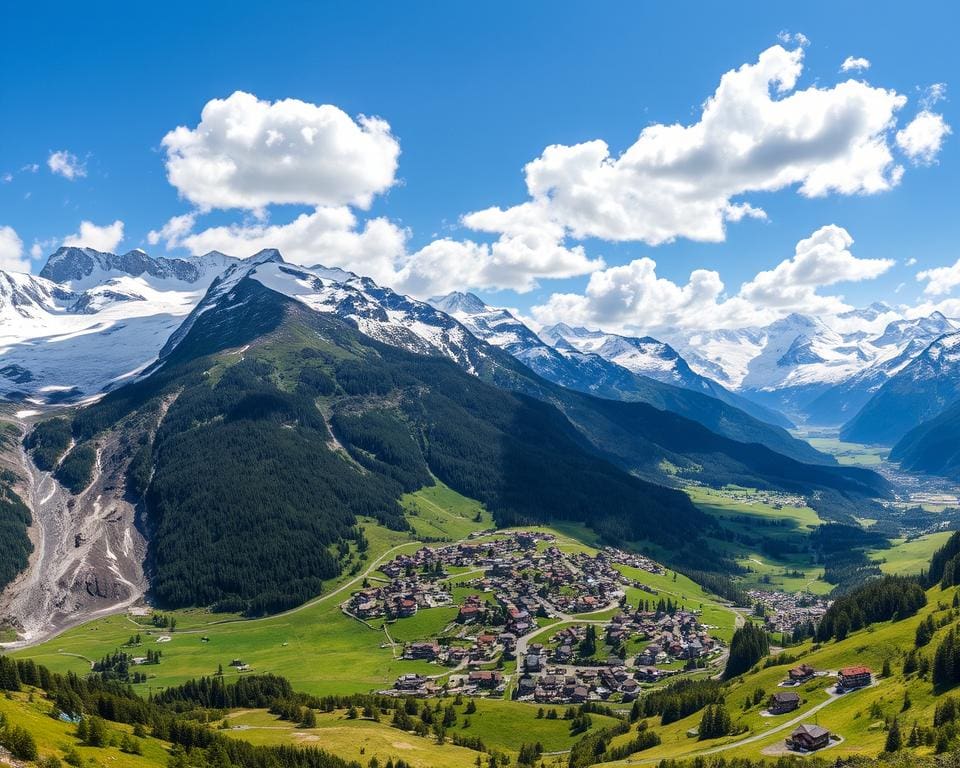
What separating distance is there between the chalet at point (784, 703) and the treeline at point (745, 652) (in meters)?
50.8

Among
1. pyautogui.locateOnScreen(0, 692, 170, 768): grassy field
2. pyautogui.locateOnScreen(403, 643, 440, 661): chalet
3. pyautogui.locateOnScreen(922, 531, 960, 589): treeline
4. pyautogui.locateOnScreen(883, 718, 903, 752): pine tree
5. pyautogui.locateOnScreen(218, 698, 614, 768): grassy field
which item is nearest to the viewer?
pyautogui.locateOnScreen(0, 692, 170, 768): grassy field

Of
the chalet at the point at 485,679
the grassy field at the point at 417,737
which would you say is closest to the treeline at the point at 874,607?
the grassy field at the point at 417,737

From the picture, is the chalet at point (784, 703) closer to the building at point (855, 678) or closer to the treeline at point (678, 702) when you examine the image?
the building at point (855, 678)

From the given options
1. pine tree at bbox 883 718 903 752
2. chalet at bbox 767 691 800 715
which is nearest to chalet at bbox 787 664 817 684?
chalet at bbox 767 691 800 715

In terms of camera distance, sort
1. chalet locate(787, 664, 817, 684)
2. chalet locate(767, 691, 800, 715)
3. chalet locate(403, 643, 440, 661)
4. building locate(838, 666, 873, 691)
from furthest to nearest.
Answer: chalet locate(403, 643, 440, 661) → chalet locate(787, 664, 817, 684) → building locate(838, 666, 873, 691) → chalet locate(767, 691, 800, 715)

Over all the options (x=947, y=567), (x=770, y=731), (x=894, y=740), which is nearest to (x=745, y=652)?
(x=947, y=567)

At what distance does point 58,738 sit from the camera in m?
71.4

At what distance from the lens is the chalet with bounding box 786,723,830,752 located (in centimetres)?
8724

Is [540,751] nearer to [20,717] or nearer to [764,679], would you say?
[764,679]

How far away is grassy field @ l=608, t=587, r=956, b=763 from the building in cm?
253

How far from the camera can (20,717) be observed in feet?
241

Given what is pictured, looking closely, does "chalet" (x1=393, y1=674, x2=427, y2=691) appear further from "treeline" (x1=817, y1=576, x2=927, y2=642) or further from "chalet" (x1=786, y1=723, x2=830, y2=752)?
"chalet" (x1=786, y1=723, x2=830, y2=752)

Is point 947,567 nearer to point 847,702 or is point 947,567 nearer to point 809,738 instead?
point 847,702

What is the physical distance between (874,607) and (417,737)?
9989 cm
